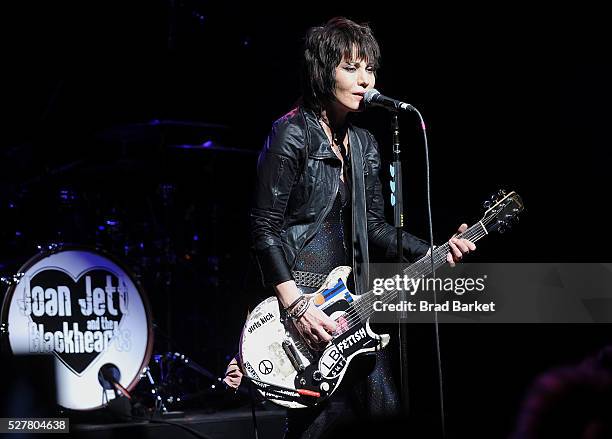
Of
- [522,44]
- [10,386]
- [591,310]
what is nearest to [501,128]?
[522,44]

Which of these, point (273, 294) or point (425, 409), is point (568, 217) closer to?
point (425, 409)

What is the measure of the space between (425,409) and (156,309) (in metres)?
2.55

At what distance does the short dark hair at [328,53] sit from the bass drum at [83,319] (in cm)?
304

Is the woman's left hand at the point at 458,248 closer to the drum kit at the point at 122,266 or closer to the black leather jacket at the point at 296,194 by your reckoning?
the black leather jacket at the point at 296,194

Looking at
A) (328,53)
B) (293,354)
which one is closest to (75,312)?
(293,354)

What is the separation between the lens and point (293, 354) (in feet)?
11.1

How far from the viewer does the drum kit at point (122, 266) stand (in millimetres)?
5844

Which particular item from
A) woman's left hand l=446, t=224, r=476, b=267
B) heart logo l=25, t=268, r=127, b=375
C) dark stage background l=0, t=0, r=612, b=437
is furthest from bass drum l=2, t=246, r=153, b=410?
woman's left hand l=446, t=224, r=476, b=267

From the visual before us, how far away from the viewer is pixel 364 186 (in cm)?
367

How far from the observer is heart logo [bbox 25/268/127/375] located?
5.82 m

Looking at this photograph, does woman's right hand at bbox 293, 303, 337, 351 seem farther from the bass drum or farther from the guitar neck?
the bass drum

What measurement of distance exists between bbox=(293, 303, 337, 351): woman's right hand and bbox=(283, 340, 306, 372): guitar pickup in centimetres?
7

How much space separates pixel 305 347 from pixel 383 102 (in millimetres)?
1073

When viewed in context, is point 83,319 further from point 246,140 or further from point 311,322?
point 311,322
